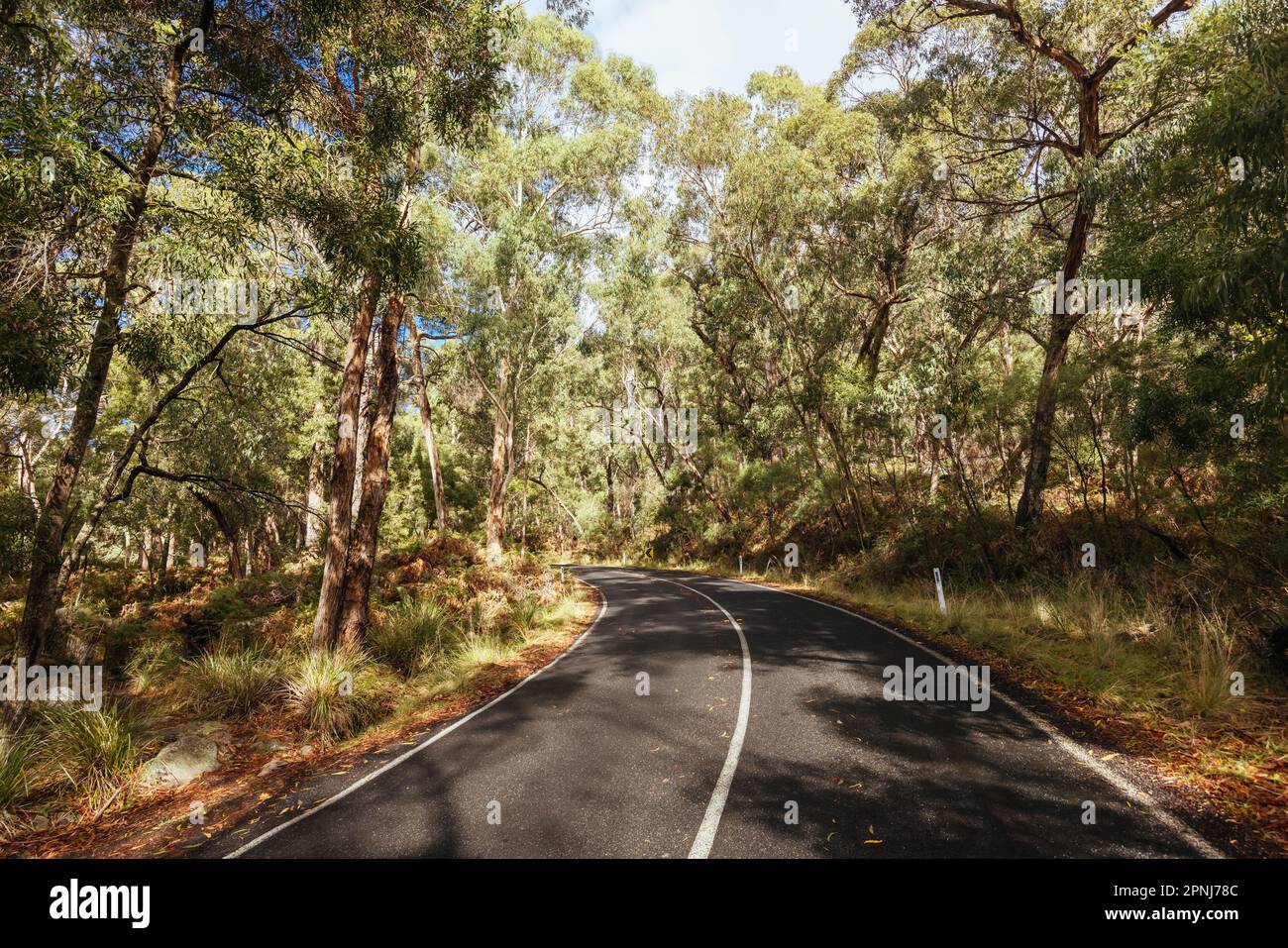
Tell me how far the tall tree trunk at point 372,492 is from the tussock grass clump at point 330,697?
1.24 meters

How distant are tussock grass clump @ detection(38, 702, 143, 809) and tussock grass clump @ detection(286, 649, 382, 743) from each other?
1.59 metres

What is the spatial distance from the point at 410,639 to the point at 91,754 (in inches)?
172

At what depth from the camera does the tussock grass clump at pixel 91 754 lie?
5148 millimetres

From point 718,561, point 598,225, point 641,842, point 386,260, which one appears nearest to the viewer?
point 641,842

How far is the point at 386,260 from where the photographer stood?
24.3ft

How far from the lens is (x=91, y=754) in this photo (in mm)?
5352

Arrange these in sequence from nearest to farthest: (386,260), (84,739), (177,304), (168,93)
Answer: (84,739) < (168,93) < (386,260) < (177,304)

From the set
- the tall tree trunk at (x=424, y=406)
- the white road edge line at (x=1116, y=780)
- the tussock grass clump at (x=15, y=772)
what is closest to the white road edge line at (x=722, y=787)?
the white road edge line at (x=1116, y=780)

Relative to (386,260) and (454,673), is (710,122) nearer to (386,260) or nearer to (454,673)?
(386,260)

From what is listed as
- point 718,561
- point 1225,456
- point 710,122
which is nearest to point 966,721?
point 1225,456

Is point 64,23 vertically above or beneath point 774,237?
beneath

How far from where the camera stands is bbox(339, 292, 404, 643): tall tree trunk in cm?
901

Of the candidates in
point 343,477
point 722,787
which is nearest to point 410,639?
point 343,477

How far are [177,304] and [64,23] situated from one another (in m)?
4.15
